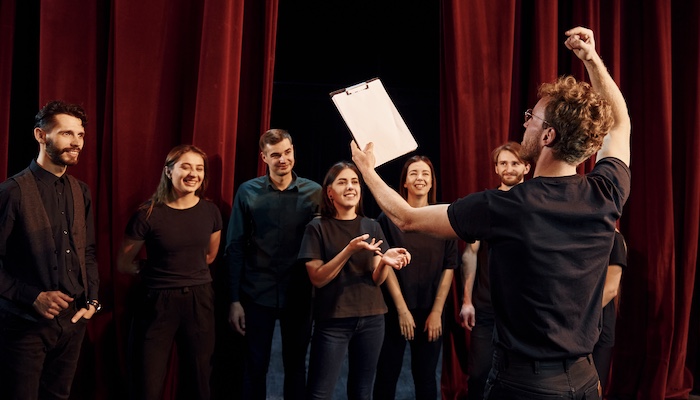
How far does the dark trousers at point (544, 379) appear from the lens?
1321 mm

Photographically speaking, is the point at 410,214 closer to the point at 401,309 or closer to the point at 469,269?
the point at 401,309

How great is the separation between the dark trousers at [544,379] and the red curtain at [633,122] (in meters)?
1.61

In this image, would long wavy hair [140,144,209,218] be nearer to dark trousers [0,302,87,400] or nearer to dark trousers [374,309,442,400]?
dark trousers [0,302,87,400]

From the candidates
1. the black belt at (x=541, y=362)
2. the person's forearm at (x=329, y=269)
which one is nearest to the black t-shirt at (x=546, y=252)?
the black belt at (x=541, y=362)

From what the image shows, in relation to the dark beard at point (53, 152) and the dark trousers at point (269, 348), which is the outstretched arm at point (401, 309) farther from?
the dark beard at point (53, 152)

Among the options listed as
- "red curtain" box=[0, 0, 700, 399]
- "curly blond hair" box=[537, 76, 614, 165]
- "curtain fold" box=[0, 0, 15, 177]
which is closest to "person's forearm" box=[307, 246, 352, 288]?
"red curtain" box=[0, 0, 700, 399]

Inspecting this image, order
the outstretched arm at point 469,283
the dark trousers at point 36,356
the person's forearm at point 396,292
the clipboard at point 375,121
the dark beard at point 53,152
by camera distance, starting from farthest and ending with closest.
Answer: the outstretched arm at point 469,283 → the person's forearm at point 396,292 → the dark beard at point 53,152 → the dark trousers at point 36,356 → the clipboard at point 375,121

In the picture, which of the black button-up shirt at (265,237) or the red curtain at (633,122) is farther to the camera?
the red curtain at (633,122)

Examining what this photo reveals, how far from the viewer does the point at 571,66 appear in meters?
3.12

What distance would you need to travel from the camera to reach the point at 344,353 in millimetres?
2322

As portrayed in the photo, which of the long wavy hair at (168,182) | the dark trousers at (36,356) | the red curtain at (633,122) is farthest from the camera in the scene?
the red curtain at (633,122)

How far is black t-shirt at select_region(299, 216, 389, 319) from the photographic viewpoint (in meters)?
2.30

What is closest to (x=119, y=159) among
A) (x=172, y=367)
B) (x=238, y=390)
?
(x=172, y=367)

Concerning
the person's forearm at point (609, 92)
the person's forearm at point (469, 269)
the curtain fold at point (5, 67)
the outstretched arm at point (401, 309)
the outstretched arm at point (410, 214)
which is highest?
the curtain fold at point (5, 67)
